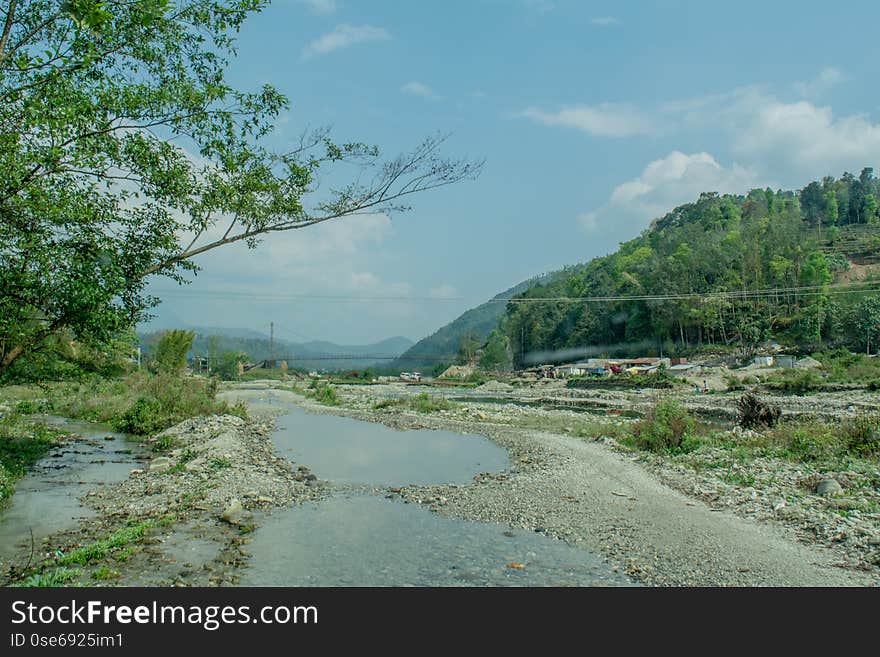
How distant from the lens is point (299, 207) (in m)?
9.66

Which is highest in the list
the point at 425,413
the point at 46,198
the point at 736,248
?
the point at 736,248

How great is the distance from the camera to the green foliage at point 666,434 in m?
17.4

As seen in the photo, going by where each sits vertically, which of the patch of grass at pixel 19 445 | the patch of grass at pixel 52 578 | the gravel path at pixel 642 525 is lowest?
the gravel path at pixel 642 525

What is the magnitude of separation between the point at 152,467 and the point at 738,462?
14.4 m

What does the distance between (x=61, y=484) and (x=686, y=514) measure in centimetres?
1337

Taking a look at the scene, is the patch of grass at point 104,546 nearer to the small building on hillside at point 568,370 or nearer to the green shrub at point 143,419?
the green shrub at point 143,419

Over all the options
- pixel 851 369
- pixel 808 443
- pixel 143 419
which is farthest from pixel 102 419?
pixel 851 369

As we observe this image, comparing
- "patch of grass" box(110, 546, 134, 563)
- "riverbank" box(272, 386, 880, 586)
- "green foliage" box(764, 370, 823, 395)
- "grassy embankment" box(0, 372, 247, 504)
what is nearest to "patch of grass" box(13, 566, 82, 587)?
"patch of grass" box(110, 546, 134, 563)

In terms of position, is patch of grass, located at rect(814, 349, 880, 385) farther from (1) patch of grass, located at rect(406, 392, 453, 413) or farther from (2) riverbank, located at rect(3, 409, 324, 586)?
(2) riverbank, located at rect(3, 409, 324, 586)

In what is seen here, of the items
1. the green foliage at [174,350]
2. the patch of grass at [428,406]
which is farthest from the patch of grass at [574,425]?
the green foliage at [174,350]

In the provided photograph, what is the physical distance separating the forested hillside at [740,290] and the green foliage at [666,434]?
Result: 51.7m

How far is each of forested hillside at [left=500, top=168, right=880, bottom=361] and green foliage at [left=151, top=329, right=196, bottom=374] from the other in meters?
42.6
